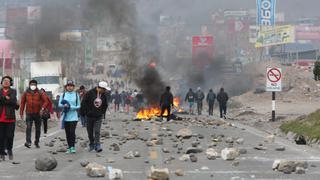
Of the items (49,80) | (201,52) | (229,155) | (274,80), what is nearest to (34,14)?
(49,80)

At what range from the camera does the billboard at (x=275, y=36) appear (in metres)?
Result: 57.4

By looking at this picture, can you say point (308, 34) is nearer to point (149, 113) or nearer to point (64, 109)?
point (149, 113)

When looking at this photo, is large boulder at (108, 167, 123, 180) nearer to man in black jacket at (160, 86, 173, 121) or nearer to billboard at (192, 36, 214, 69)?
man in black jacket at (160, 86, 173, 121)

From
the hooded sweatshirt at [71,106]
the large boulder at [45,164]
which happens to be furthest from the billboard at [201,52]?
the large boulder at [45,164]

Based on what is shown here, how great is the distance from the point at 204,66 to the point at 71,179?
55.6m

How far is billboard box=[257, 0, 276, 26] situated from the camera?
5228cm

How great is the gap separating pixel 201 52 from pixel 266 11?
13409 millimetres

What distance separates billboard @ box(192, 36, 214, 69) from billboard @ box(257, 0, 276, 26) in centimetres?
1115

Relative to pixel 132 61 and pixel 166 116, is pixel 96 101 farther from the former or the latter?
pixel 132 61

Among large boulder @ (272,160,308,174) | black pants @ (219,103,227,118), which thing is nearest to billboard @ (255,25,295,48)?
black pants @ (219,103,227,118)

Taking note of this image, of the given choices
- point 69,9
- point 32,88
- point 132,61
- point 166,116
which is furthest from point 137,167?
point 132,61

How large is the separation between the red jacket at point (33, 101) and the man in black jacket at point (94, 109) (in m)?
1.75

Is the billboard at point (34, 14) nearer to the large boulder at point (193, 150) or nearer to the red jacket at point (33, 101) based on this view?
the red jacket at point (33, 101)

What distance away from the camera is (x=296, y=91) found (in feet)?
172
